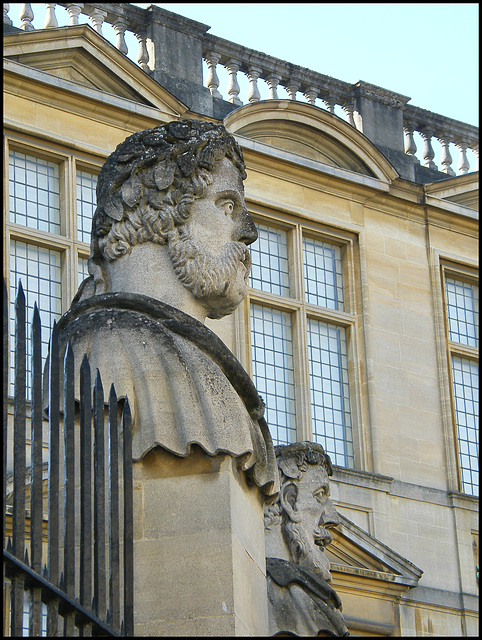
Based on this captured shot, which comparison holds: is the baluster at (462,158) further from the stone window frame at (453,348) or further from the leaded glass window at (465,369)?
the leaded glass window at (465,369)

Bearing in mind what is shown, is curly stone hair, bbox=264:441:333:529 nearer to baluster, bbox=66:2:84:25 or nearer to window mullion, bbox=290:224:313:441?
window mullion, bbox=290:224:313:441

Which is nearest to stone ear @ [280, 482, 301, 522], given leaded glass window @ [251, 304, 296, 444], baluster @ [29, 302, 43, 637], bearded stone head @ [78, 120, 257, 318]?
bearded stone head @ [78, 120, 257, 318]

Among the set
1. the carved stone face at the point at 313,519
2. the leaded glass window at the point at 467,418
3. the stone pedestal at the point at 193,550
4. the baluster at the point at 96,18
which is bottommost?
the stone pedestal at the point at 193,550

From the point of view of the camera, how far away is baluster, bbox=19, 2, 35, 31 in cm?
1842

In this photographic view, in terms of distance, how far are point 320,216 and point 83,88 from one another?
11.3ft

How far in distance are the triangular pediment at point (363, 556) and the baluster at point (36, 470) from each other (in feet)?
43.9

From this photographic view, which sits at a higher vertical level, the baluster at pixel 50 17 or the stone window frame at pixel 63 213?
the baluster at pixel 50 17

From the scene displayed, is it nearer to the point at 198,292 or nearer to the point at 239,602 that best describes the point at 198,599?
the point at 239,602

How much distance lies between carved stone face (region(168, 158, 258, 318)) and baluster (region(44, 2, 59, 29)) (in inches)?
513

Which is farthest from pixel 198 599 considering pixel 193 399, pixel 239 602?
pixel 193 399

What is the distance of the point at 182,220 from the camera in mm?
5477

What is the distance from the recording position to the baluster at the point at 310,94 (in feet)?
67.9

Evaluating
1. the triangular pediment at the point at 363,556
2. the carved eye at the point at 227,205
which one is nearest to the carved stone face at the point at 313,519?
the carved eye at the point at 227,205

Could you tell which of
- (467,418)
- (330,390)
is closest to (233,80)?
(330,390)
